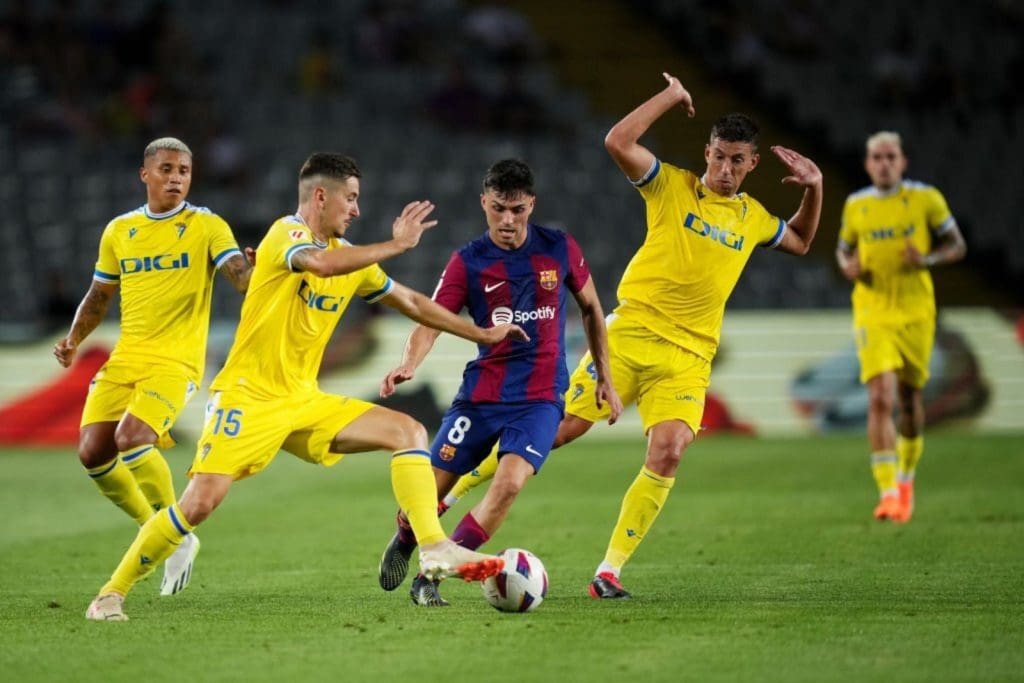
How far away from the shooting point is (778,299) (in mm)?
22875

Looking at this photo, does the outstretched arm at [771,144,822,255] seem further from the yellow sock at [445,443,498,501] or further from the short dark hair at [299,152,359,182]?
the short dark hair at [299,152,359,182]

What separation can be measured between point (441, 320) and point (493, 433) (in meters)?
0.88

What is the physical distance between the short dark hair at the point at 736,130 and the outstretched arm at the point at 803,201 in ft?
0.62

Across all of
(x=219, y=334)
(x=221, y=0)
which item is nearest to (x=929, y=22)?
(x=221, y=0)

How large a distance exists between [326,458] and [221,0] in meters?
20.3

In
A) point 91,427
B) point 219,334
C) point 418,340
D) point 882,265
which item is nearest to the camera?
point 418,340

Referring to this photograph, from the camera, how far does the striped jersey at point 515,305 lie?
→ 326 inches

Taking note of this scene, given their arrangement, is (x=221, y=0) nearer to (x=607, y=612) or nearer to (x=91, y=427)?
(x=91, y=427)

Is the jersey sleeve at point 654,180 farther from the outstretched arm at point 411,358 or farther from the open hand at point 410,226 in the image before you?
the open hand at point 410,226

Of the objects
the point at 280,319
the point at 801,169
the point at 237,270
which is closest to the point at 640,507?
the point at 801,169

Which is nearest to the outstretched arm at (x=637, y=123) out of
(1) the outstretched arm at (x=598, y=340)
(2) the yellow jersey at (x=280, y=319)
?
(1) the outstretched arm at (x=598, y=340)

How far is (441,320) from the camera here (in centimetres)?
768

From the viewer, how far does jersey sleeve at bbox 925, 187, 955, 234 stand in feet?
41.1

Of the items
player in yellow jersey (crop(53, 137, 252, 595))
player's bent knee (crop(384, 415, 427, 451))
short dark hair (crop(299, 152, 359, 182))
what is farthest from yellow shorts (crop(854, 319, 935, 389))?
short dark hair (crop(299, 152, 359, 182))
